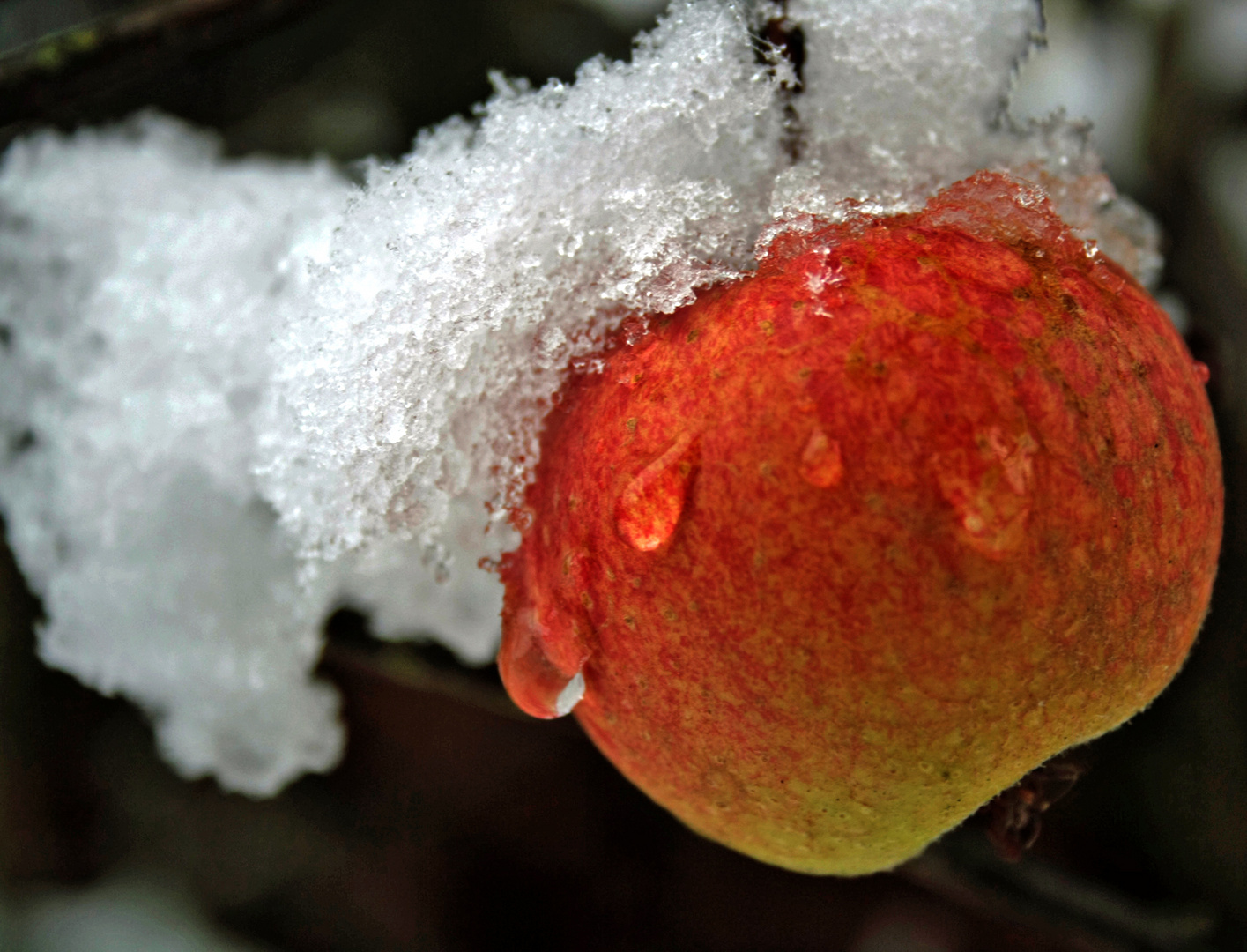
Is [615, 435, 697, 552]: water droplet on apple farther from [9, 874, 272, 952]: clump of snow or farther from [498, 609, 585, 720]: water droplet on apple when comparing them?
[9, 874, 272, 952]: clump of snow

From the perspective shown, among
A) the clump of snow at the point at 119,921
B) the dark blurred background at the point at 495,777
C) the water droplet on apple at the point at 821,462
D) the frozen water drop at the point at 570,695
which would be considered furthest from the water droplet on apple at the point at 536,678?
the clump of snow at the point at 119,921

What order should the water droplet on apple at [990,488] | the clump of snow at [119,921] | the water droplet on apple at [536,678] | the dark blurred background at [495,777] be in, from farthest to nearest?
the clump of snow at [119,921], the dark blurred background at [495,777], the water droplet on apple at [536,678], the water droplet on apple at [990,488]

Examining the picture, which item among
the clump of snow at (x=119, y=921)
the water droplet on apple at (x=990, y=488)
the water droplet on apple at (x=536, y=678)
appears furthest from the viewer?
the clump of snow at (x=119, y=921)

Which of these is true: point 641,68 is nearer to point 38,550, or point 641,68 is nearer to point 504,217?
point 504,217

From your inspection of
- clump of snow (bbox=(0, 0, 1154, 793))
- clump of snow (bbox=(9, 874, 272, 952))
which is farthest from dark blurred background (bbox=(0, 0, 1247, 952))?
clump of snow (bbox=(0, 0, 1154, 793))

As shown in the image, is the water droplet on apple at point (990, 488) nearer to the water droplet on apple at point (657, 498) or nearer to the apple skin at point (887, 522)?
the apple skin at point (887, 522)

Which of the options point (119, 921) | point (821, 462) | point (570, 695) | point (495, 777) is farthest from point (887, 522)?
point (119, 921)
